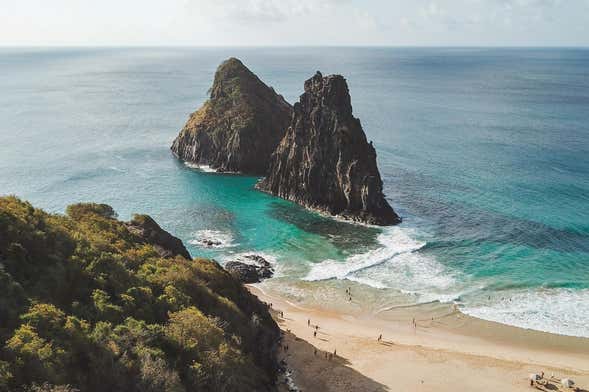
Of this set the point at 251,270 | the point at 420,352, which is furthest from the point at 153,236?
the point at 420,352

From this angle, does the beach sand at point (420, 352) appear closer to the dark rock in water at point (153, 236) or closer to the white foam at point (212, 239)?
the dark rock in water at point (153, 236)

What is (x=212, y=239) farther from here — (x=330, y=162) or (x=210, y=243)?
(x=330, y=162)

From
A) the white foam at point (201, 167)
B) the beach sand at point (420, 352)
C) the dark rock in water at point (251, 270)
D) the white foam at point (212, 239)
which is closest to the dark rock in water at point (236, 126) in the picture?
the white foam at point (201, 167)

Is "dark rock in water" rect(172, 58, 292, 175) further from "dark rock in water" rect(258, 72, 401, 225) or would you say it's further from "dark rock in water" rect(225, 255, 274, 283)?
"dark rock in water" rect(225, 255, 274, 283)

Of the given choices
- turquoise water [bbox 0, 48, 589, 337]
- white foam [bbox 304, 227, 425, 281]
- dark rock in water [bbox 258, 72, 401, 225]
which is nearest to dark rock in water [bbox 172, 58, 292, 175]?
turquoise water [bbox 0, 48, 589, 337]

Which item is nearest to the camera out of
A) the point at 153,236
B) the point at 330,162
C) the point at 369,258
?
the point at 153,236
